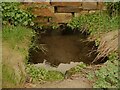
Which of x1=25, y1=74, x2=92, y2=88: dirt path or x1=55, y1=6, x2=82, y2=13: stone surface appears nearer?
x1=25, y1=74, x2=92, y2=88: dirt path

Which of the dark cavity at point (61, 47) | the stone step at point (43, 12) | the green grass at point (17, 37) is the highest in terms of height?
the stone step at point (43, 12)

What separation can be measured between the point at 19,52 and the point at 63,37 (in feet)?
5.78

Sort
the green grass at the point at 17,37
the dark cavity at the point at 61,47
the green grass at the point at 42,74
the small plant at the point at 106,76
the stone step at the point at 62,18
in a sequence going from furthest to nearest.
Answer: the stone step at the point at 62,18 < the dark cavity at the point at 61,47 < the green grass at the point at 17,37 < the green grass at the point at 42,74 < the small plant at the point at 106,76

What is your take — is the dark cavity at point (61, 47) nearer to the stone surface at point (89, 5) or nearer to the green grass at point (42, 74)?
the stone surface at point (89, 5)

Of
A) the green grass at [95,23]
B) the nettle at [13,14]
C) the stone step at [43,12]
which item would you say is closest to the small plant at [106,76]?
the green grass at [95,23]

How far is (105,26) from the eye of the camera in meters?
7.10

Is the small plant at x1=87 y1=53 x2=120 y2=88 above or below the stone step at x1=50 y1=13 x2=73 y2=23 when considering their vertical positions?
below

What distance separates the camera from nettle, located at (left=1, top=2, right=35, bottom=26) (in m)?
6.96

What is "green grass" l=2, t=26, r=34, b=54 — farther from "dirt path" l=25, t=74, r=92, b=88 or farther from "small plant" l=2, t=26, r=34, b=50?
"dirt path" l=25, t=74, r=92, b=88

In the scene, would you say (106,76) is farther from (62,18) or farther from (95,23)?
(62,18)

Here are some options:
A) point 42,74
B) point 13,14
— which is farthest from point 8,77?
point 13,14

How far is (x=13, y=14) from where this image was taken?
6996 mm

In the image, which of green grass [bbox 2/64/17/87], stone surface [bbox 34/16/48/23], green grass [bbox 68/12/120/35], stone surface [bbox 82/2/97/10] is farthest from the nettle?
green grass [bbox 2/64/17/87]

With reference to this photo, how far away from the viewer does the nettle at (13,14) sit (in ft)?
22.8
